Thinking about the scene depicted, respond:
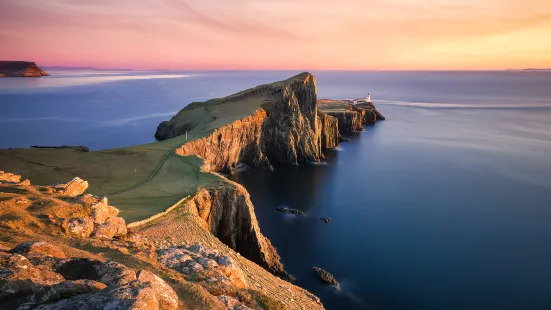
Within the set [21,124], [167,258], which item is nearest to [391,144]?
[167,258]

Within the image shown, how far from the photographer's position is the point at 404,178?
2844 inches

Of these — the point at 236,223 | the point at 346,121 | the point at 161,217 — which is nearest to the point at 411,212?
the point at 236,223

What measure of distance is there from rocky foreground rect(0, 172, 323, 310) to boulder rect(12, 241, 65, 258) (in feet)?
0.12

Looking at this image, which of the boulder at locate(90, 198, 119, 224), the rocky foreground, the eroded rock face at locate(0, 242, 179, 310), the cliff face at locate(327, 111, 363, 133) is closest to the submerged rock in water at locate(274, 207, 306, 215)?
the rocky foreground

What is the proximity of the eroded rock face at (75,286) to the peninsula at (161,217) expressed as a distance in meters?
0.05

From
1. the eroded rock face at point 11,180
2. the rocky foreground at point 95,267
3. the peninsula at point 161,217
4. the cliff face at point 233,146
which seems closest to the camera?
the rocky foreground at point 95,267

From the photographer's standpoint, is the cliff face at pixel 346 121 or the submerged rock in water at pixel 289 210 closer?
the submerged rock in water at pixel 289 210

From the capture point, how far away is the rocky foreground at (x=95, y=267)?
34.2 feet

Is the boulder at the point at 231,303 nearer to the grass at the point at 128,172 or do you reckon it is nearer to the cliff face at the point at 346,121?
the grass at the point at 128,172

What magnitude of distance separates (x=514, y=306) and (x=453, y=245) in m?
11.1

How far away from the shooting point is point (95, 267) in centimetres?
1324

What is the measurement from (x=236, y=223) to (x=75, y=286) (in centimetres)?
2703

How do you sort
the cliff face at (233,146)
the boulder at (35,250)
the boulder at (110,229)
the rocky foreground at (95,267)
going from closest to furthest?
the rocky foreground at (95,267) < the boulder at (35,250) < the boulder at (110,229) < the cliff face at (233,146)

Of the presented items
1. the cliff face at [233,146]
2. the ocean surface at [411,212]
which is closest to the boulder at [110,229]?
the ocean surface at [411,212]
